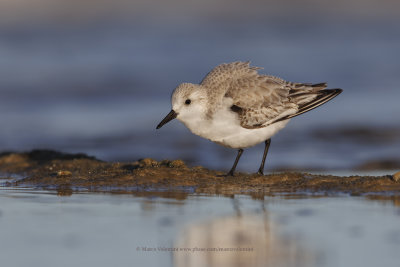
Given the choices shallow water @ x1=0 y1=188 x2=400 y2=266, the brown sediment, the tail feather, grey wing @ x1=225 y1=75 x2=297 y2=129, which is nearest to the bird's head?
grey wing @ x1=225 y1=75 x2=297 y2=129

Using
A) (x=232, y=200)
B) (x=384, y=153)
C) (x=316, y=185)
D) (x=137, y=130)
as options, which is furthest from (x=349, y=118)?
(x=232, y=200)

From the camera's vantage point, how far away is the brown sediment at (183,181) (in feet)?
21.1

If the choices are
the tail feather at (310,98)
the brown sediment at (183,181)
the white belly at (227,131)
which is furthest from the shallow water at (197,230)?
→ the tail feather at (310,98)

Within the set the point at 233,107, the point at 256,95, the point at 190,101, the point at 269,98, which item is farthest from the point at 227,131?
the point at 269,98

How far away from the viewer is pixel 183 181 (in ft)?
22.7

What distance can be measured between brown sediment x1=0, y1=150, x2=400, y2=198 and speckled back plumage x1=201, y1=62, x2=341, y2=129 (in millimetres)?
726

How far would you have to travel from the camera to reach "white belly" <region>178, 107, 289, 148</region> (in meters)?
7.31

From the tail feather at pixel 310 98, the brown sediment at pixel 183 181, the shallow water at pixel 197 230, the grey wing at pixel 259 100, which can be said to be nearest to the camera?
the shallow water at pixel 197 230

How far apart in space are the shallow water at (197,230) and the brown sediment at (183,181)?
0.36 metres

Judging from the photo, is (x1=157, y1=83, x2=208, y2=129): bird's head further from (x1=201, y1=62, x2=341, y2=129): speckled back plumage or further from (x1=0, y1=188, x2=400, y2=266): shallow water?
(x1=0, y1=188, x2=400, y2=266): shallow water

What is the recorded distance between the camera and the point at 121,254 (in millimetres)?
4312

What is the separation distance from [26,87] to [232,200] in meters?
10.6

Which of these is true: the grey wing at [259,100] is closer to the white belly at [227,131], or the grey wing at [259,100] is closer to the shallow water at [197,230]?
the white belly at [227,131]

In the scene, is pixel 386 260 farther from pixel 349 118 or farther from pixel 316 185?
pixel 349 118
